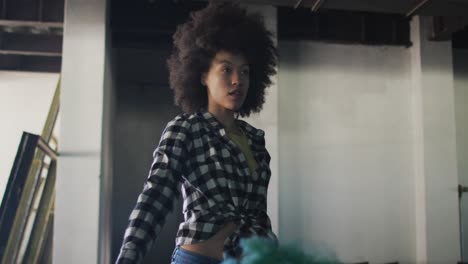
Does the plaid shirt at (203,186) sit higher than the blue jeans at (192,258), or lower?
higher

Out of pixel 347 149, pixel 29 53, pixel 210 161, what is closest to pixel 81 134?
pixel 29 53

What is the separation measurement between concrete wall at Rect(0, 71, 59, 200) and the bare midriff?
422cm

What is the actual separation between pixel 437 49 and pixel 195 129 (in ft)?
12.3

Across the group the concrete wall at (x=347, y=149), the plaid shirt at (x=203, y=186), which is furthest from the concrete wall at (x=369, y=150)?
the plaid shirt at (x=203, y=186)

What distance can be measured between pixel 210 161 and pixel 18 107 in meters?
4.31

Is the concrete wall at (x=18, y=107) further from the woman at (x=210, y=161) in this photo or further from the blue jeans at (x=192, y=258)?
the blue jeans at (x=192, y=258)

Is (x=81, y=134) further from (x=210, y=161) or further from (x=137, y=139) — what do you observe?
(x=210, y=161)

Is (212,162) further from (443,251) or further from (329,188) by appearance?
(443,251)

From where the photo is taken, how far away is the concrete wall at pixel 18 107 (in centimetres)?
457

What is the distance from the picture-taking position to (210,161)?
91 cm

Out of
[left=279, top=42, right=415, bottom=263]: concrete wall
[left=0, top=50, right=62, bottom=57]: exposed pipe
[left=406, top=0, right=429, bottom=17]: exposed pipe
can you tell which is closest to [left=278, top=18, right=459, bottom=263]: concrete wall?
[left=279, top=42, right=415, bottom=263]: concrete wall

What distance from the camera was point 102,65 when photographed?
3.33 m

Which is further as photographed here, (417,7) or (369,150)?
(369,150)

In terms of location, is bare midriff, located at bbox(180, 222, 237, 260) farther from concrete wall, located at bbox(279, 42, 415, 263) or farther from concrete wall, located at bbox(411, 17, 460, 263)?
concrete wall, located at bbox(411, 17, 460, 263)
